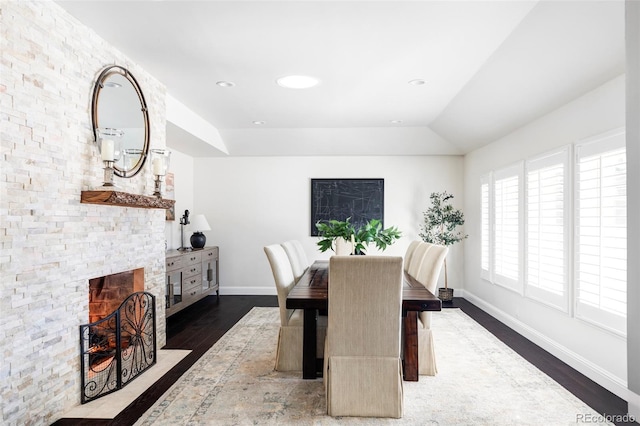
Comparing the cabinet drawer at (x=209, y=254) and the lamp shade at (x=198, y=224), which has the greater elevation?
the lamp shade at (x=198, y=224)

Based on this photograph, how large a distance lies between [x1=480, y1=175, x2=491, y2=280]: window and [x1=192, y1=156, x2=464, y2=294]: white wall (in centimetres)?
78

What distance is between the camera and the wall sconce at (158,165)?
3.34 metres

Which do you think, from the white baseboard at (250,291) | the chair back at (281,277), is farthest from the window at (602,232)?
the white baseboard at (250,291)

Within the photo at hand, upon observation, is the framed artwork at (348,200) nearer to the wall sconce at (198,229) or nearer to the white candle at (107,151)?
the wall sconce at (198,229)

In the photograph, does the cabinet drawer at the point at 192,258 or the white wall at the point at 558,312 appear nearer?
the white wall at the point at 558,312

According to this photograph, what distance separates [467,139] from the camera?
212 inches

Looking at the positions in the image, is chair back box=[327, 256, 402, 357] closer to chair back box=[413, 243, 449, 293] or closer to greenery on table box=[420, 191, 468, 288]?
chair back box=[413, 243, 449, 293]

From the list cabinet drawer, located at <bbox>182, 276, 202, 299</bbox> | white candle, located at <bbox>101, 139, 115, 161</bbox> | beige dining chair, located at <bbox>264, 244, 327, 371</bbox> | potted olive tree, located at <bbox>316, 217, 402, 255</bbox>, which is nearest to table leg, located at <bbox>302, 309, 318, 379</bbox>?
beige dining chair, located at <bbox>264, 244, 327, 371</bbox>

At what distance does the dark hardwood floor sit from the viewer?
8.39ft

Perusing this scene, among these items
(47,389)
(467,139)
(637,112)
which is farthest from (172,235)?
(637,112)

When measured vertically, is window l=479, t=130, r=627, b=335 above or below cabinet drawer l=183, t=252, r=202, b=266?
above

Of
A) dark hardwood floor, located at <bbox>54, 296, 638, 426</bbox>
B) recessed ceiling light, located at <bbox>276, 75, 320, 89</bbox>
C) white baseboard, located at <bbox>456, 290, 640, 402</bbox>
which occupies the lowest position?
dark hardwood floor, located at <bbox>54, 296, 638, 426</bbox>

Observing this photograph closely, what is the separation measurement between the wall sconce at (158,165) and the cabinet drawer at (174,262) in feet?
3.94

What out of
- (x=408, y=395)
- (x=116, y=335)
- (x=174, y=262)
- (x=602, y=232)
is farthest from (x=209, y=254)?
(x=602, y=232)
